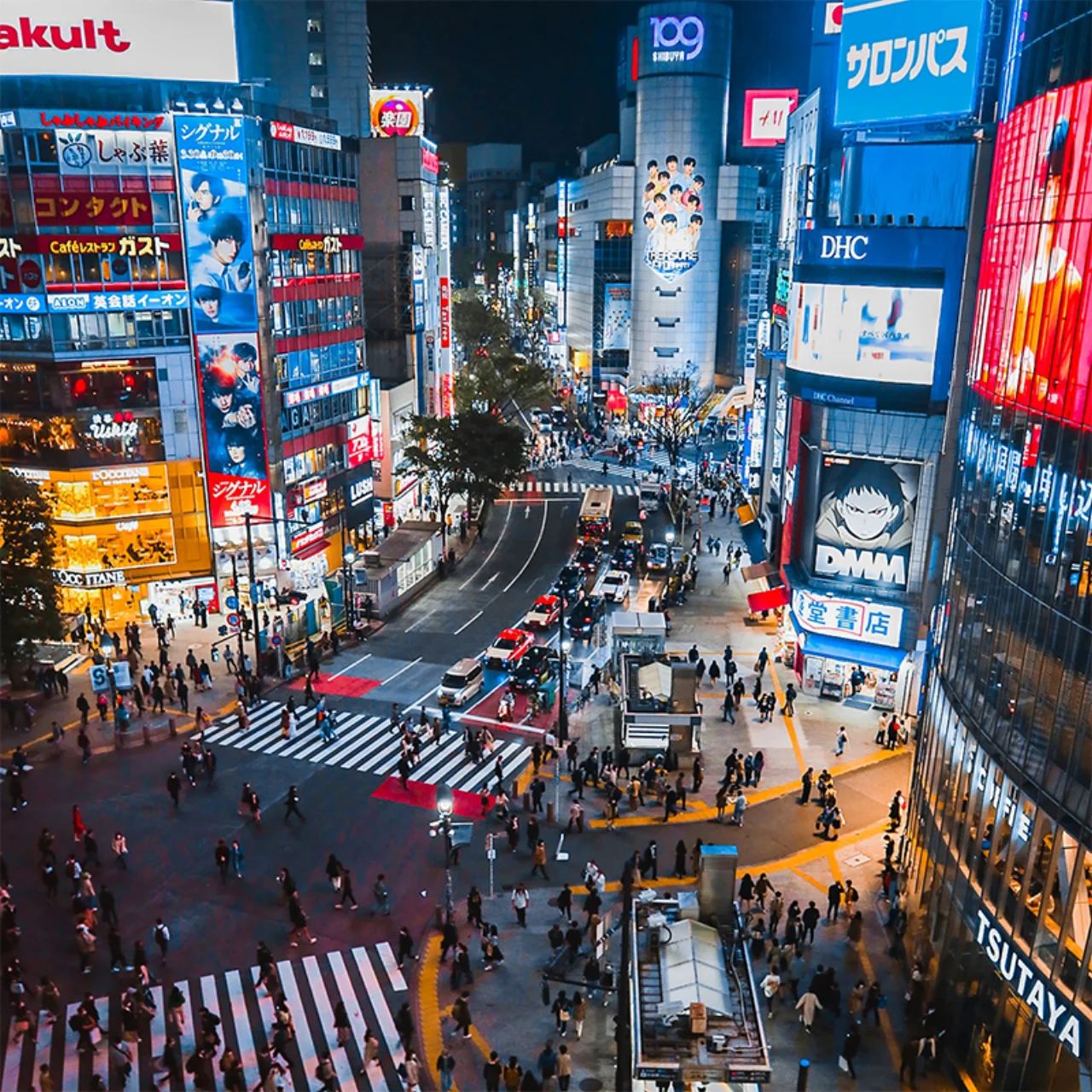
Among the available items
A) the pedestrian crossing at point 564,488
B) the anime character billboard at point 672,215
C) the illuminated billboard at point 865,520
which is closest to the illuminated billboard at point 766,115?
the anime character billboard at point 672,215

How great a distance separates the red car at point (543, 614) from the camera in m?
46.4

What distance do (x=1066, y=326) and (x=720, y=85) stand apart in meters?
76.1

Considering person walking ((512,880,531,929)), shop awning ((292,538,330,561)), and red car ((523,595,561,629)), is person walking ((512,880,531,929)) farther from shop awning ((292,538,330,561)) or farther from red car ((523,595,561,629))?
shop awning ((292,538,330,561))

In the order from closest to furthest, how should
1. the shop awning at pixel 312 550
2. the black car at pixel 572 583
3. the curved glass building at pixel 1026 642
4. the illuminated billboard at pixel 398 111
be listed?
the curved glass building at pixel 1026 642, the shop awning at pixel 312 550, the black car at pixel 572 583, the illuminated billboard at pixel 398 111

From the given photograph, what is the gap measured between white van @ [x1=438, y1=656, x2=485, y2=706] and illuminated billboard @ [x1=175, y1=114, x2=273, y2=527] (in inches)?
450

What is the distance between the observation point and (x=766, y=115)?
77375 millimetres

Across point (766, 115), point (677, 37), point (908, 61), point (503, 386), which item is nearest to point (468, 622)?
point (908, 61)

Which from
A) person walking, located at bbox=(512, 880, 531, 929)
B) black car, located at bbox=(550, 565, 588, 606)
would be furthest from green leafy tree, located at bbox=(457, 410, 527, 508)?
person walking, located at bbox=(512, 880, 531, 929)

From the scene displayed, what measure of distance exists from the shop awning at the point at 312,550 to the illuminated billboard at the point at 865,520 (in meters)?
25.3

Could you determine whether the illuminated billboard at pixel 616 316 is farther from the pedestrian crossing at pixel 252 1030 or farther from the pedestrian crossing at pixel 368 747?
the pedestrian crossing at pixel 252 1030

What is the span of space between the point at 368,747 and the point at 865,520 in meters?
19.9

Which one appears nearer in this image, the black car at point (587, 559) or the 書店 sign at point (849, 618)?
the 書店 sign at point (849, 618)

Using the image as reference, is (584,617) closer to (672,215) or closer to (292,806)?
(292,806)

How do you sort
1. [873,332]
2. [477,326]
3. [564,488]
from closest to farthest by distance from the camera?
[873,332] → [564,488] → [477,326]
